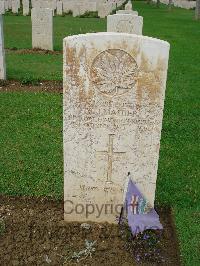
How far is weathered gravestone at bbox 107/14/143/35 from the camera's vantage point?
10.1 metres

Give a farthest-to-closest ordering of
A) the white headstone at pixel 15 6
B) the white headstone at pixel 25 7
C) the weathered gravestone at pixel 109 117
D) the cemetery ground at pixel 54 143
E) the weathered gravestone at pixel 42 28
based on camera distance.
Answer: the white headstone at pixel 15 6, the white headstone at pixel 25 7, the weathered gravestone at pixel 42 28, the cemetery ground at pixel 54 143, the weathered gravestone at pixel 109 117

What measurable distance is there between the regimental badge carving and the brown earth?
1312mm

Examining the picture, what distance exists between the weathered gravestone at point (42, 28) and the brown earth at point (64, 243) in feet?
30.9

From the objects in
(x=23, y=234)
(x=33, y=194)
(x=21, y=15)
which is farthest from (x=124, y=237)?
(x=21, y=15)

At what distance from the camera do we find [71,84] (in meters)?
3.54

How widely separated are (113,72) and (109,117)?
0.39 m

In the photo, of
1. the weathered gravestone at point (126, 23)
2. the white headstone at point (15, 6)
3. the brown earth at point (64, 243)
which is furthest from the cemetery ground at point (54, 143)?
the white headstone at point (15, 6)

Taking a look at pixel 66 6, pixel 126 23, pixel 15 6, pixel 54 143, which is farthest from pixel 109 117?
pixel 66 6

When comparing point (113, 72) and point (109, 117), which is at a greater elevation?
point (113, 72)

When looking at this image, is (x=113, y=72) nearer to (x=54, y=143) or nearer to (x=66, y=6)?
(x=54, y=143)

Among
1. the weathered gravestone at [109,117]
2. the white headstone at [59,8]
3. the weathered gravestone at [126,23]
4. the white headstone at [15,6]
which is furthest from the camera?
the white headstone at [59,8]

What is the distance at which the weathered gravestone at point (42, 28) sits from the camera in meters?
12.7

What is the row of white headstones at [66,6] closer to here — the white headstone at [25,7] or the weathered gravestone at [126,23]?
the white headstone at [25,7]

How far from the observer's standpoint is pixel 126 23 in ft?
33.5
